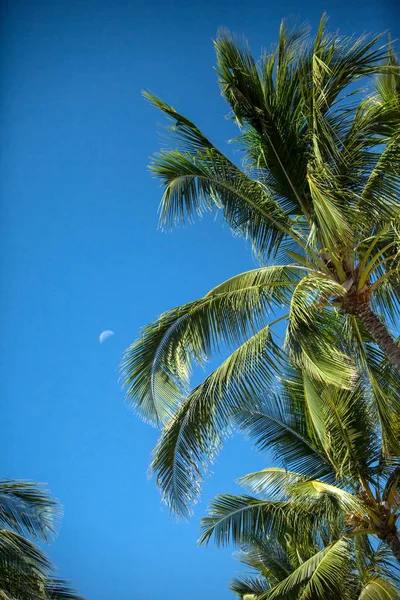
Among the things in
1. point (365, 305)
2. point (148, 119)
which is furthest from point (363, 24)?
point (365, 305)

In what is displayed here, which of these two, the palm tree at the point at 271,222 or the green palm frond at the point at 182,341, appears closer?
the palm tree at the point at 271,222

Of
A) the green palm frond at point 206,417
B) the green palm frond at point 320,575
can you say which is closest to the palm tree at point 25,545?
the green palm frond at point 206,417

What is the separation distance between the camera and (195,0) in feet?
68.4

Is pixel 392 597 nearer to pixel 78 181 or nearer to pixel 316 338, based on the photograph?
pixel 316 338

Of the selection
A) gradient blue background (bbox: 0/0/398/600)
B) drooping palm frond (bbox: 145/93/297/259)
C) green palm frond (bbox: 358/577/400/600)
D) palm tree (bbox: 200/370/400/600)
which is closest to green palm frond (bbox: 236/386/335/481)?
palm tree (bbox: 200/370/400/600)

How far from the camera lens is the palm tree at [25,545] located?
8.30 meters

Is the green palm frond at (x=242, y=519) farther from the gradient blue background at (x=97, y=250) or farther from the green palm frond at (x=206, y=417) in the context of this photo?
the gradient blue background at (x=97, y=250)

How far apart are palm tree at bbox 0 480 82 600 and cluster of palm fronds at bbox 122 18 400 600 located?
4.85ft

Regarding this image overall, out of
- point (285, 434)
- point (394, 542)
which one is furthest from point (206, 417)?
point (394, 542)

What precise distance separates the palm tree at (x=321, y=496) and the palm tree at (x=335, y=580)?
2 centimetres

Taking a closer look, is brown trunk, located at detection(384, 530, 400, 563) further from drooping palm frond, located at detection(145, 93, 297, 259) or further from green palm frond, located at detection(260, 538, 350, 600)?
drooping palm frond, located at detection(145, 93, 297, 259)

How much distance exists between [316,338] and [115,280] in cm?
1546

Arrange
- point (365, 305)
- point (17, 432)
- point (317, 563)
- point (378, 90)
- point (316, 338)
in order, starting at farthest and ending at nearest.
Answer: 1. point (17, 432)
2. point (378, 90)
3. point (317, 563)
4. point (365, 305)
5. point (316, 338)

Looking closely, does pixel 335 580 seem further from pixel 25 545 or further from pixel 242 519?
pixel 25 545
